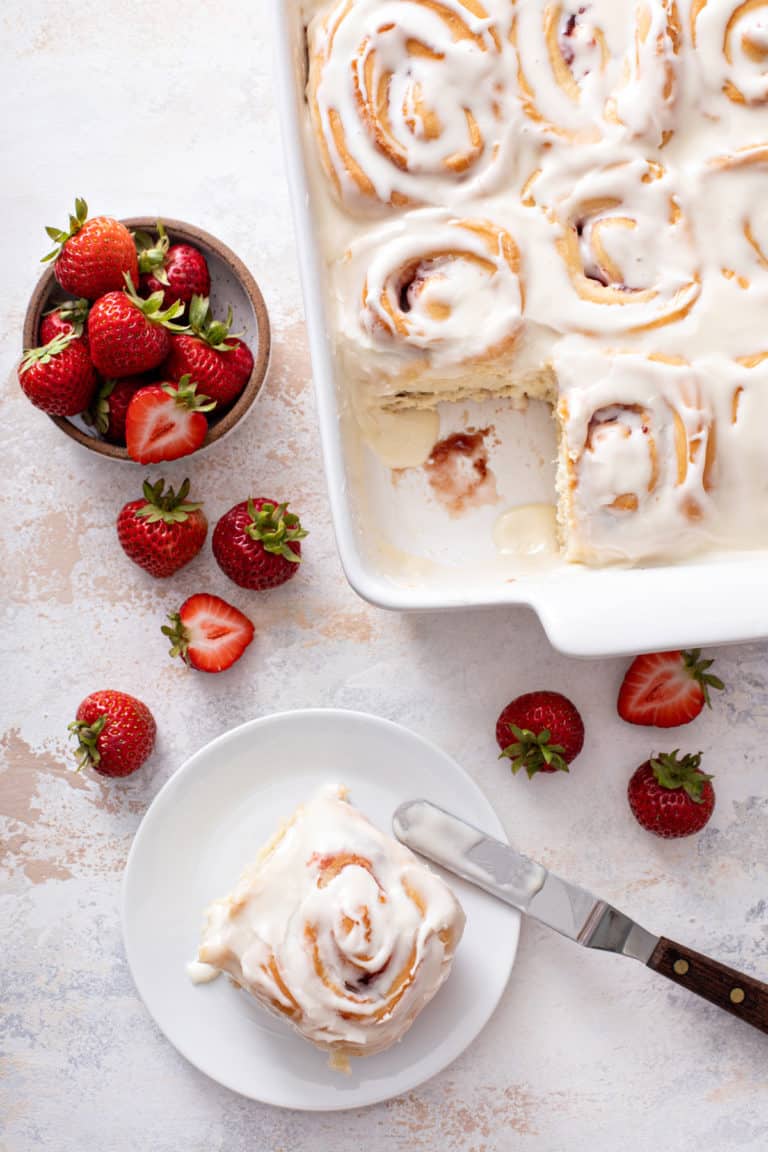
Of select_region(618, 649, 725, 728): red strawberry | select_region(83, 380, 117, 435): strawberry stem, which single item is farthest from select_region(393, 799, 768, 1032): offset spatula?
select_region(83, 380, 117, 435): strawberry stem

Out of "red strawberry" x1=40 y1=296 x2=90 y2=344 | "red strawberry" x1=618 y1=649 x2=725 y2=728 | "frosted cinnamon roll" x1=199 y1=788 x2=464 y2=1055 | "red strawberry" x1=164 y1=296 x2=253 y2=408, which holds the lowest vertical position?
"frosted cinnamon roll" x1=199 y1=788 x2=464 y2=1055

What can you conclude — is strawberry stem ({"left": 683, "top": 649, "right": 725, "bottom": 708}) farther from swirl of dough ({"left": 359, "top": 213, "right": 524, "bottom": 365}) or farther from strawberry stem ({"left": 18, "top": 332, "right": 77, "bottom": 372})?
strawberry stem ({"left": 18, "top": 332, "right": 77, "bottom": 372})

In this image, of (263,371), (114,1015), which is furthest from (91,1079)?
(263,371)

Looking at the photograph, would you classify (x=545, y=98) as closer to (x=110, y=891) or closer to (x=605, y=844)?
(x=605, y=844)

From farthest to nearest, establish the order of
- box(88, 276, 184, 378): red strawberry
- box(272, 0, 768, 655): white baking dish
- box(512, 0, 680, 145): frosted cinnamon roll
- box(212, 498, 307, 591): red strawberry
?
box(212, 498, 307, 591): red strawberry → box(88, 276, 184, 378): red strawberry → box(512, 0, 680, 145): frosted cinnamon roll → box(272, 0, 768, 655): white baking dish

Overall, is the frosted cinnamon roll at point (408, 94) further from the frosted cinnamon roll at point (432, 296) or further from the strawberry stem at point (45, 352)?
the strawberry stem at point (45, 352)

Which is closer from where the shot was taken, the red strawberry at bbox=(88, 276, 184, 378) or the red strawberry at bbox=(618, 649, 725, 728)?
the red strawberry at bbox=(88, 276, 184, 378)

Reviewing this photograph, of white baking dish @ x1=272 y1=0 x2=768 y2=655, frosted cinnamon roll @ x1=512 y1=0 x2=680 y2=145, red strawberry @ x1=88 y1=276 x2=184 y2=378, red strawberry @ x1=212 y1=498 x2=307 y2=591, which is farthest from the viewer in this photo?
red strawberry @ x1=212 y1=498 x2=307 y2=591

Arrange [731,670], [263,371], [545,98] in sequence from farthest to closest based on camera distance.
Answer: [731,670]
[263,371]
[545,98]
